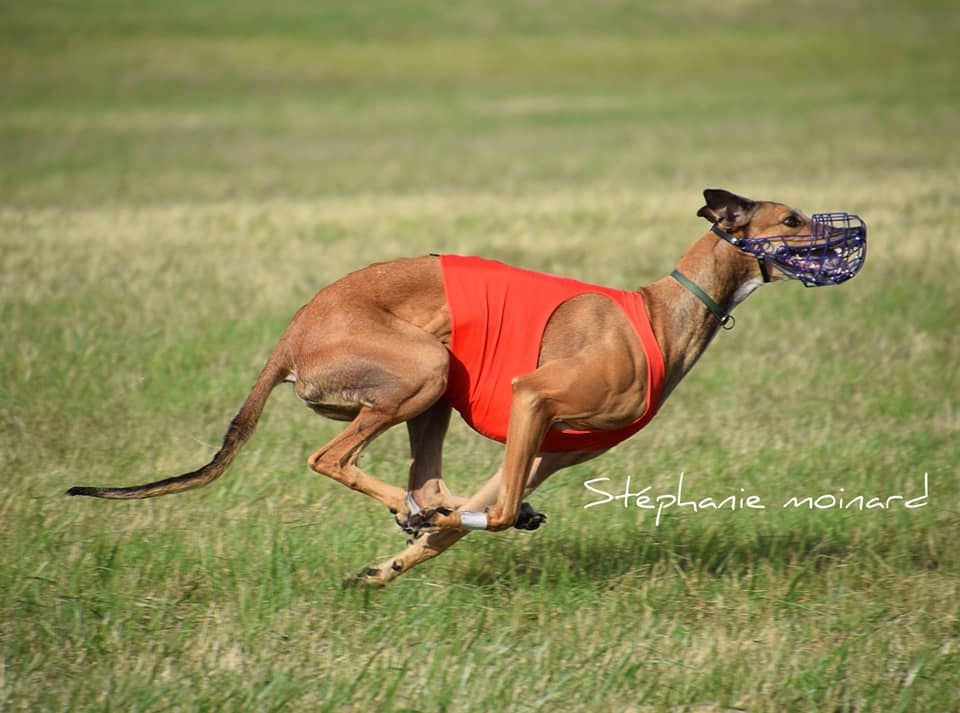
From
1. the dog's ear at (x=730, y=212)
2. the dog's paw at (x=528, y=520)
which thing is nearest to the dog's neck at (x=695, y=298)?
the dog's ear at (x=730, y=212)

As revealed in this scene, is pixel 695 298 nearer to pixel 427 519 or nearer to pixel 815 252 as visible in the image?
pixel 815 252

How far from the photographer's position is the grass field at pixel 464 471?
213 inches

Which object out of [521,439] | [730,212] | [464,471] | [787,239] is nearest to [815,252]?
[787,239]

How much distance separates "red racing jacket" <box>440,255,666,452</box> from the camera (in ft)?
19.7

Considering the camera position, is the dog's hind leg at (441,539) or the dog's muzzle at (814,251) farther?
the dog's hind leg at (441,539)

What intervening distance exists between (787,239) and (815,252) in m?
0.15

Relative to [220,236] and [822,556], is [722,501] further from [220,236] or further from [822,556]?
[220,236]

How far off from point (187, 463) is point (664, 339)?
10.5ft

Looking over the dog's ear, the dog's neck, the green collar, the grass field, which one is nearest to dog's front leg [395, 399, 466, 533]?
the grass field

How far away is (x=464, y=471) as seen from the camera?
26.5 feet

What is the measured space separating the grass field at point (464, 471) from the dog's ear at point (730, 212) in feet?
5.40

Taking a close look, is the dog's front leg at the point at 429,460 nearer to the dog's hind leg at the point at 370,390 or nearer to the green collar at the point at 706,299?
the dog's hind leg at the point at 370,390

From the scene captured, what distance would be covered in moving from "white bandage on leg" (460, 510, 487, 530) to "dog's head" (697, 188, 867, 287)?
5.54 ft

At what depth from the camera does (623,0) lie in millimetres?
71062
